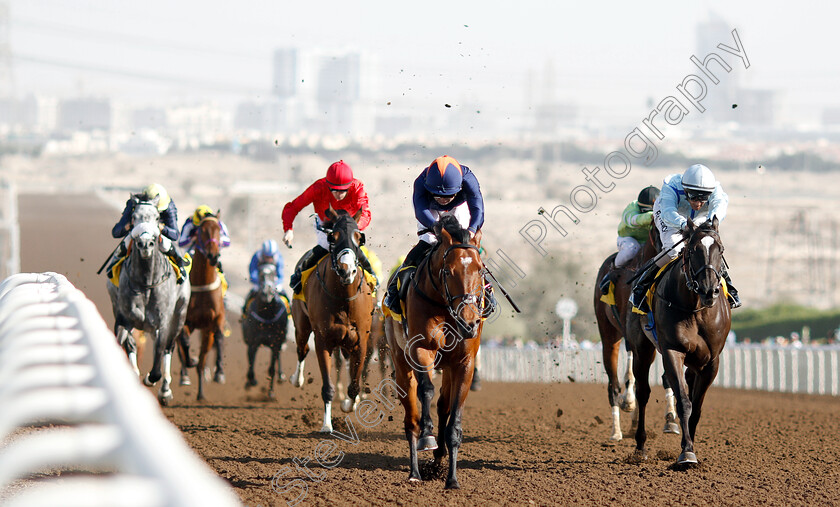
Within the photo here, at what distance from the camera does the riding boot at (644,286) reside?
898 cm

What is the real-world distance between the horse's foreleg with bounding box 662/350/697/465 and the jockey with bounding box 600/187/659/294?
90.4 inches

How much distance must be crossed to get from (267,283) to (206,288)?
2.00 meters

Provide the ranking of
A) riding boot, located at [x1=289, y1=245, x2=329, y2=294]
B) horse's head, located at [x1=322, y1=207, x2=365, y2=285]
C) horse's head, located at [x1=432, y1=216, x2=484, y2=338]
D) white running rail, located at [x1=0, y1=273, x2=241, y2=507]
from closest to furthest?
white running rail, located at [x1=0, y1=273, x2=241, y2=507]
horse's head, located at [x1=432, y1=216, x2=484, y2=338]
horse's head, located at [x1=322, y1=207, x2=365, y2=285]
riding boot, located at [x1=289, y1=245, x2=329, y2=294]

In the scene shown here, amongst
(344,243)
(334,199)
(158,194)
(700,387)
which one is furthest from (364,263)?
(700,387)

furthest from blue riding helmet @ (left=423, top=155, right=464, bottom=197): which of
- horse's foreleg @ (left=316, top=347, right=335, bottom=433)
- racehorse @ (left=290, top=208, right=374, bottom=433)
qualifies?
horse's foreleg @ (left=316, top=347, right=335, bottom=433)

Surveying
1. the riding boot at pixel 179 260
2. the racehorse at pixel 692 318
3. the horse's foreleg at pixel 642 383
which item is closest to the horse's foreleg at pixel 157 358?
the riding boot at pixel 179 260

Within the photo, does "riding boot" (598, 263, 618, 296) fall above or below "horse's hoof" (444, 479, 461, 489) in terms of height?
above

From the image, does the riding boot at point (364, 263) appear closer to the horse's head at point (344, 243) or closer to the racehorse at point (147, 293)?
the horse's head at point (344, 243)

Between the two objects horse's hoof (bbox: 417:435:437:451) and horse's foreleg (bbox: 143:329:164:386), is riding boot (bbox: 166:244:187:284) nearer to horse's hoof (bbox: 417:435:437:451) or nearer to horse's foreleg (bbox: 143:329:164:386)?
horse's foreleg (bbox: 143:329:164:386)

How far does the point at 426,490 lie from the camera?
711 centimetres

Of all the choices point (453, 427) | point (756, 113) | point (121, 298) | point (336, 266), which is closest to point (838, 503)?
point (453, 427)

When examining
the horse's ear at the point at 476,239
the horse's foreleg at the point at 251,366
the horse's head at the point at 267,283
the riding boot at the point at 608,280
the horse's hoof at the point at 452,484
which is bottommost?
the horse's foreleg at the point at 251,366

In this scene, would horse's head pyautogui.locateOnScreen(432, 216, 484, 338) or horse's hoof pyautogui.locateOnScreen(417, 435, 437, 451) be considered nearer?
horse's head pyautogui.locateOnScreen(432, 216, 484, 338)

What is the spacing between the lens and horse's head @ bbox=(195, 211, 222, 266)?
43.1 feet
